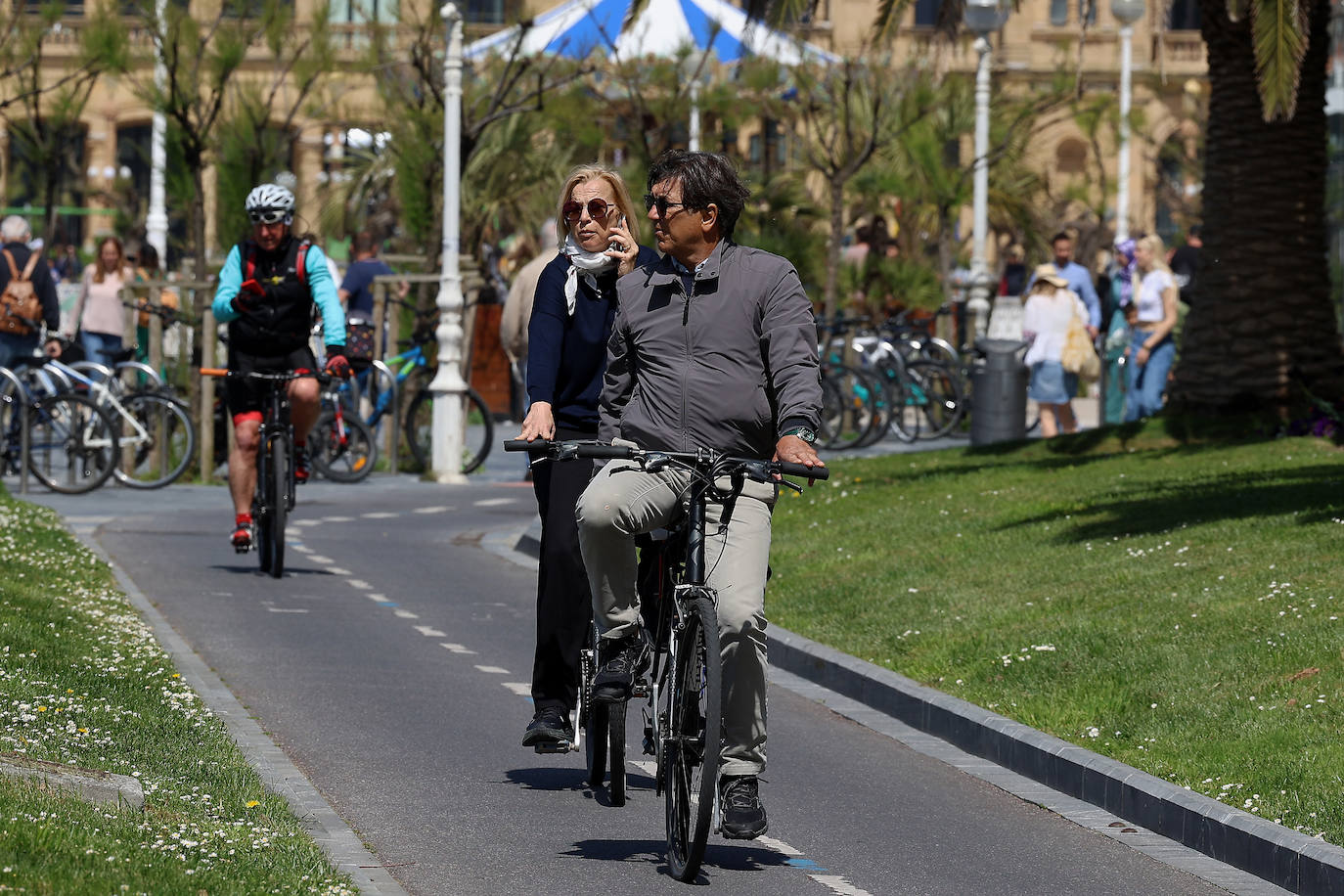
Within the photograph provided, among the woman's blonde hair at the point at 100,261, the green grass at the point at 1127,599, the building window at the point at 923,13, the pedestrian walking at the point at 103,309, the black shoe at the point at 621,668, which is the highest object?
the building window at the point at 923,13

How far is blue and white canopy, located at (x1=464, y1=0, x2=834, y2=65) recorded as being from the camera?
27.1 metres

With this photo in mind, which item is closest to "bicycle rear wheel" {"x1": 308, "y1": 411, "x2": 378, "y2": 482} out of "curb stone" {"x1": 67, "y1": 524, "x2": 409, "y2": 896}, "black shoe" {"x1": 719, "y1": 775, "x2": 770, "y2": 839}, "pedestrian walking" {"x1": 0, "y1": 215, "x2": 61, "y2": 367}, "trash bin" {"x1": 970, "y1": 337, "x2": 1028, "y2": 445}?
"pedestrian walking" {"x1": 0, "y1": 215, "x2": 61, "y2": 367}

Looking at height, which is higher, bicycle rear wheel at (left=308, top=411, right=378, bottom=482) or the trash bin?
the trash bin

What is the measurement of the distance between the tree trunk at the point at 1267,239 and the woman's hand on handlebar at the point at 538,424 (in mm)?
11216

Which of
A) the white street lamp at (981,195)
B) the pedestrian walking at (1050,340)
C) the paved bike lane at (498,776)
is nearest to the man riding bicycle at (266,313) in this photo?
the paved bike lane at (498,776)

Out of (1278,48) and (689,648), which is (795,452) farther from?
(1278,48)

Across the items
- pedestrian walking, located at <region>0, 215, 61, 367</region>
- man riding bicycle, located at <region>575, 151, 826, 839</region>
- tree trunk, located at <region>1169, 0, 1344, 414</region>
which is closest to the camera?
man riding bicycle, located at <region>575, 151, 826, 839</region>

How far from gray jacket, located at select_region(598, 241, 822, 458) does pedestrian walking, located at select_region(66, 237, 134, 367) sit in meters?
14.7

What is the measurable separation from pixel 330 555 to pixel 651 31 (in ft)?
51.4

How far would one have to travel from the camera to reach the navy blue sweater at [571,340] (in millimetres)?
7281

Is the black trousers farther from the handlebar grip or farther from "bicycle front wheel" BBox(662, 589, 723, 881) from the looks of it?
the handlebar grip

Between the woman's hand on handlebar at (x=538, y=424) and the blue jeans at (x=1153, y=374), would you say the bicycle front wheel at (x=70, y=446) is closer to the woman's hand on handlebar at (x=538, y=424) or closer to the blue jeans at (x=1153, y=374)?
the blue jeans at (x=1153, y=374)

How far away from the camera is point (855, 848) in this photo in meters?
6.82

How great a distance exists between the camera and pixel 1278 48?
13.8 meters
